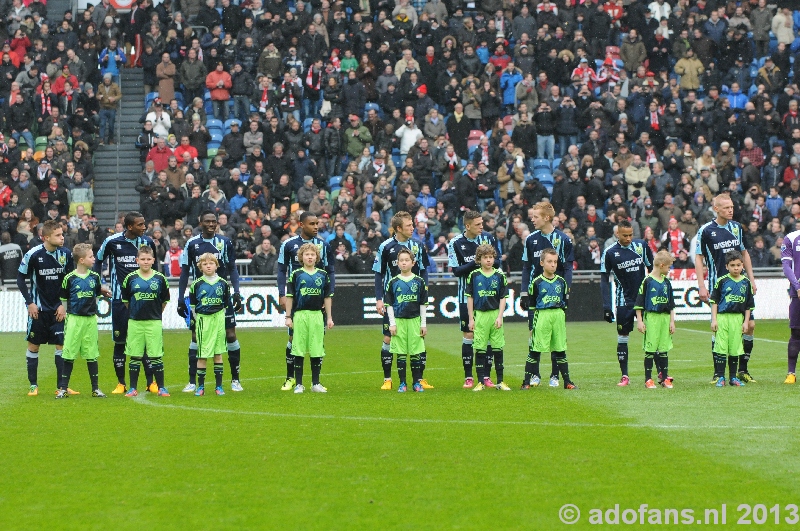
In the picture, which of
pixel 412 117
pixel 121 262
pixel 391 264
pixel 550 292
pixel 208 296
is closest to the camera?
pixel 208 296

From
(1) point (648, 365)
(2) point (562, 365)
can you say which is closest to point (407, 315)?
(2) point (562, 365)

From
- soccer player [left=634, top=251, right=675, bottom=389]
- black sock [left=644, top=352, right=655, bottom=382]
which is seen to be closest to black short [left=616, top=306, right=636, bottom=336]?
soccer player [left=634, top=251, right=675, bottom=389]

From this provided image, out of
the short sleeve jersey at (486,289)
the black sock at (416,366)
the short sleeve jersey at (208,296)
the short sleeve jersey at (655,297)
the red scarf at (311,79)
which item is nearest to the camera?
the short sleeve jersey at (208,296)

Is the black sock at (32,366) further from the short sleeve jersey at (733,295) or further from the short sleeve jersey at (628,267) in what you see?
the short sleeve jersey at (733,295)

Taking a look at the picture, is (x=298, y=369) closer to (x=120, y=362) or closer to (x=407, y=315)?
(x=407, y=315)

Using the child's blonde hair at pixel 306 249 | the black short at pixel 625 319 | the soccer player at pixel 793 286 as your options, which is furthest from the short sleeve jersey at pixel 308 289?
the soccer player at pixel 793 286

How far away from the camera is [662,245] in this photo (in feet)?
89.9

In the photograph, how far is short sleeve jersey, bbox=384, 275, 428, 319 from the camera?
1369 cm

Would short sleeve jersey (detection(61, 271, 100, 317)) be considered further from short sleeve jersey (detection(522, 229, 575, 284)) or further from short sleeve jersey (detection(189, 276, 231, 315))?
short sleeve jersey (detection(522, 229, 575, 284))

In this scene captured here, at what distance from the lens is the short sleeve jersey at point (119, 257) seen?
14500 mm

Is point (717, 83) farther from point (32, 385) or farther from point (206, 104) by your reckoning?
point (32, 385)

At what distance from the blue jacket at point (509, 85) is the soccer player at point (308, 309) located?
62.4ft

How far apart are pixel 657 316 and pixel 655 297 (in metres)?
0.24

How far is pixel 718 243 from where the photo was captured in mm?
14312
